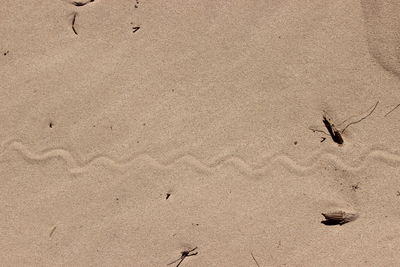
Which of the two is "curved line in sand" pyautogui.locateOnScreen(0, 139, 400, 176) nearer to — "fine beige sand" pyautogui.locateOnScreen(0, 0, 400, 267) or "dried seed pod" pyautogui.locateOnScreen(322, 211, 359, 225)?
"fine beige sand" pyautogui.locateOnScreen(0, 0, 400, 267)

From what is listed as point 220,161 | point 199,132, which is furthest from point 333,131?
point 199,132

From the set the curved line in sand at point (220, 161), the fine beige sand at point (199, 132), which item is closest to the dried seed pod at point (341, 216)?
the fine beige sand at point (199, 132)

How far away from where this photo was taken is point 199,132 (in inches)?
115

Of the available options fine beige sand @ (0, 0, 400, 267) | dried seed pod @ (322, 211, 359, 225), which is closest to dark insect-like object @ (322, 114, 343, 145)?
fine beige sand @ (0, 0, 400, 267)

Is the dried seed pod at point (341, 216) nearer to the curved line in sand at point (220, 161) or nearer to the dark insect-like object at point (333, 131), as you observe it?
the curved line in sand at point (220, 161)

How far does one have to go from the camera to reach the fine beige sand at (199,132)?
2.85m

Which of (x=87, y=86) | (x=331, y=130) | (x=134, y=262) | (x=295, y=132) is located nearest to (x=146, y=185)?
(x=134, y=262)

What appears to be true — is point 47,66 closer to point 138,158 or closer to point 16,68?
point 16,68

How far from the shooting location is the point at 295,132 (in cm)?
289

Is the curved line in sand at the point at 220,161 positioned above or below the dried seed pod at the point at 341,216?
above

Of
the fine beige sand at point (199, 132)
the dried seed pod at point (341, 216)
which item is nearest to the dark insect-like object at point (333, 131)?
the fine beige sand at point (199, 132)

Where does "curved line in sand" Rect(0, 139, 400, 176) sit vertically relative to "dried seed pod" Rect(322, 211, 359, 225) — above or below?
above

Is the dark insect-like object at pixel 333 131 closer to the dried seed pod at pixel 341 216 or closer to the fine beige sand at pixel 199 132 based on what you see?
the fine beige sand at pixel 199 132

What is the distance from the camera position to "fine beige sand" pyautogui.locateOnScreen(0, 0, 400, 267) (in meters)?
2.85
